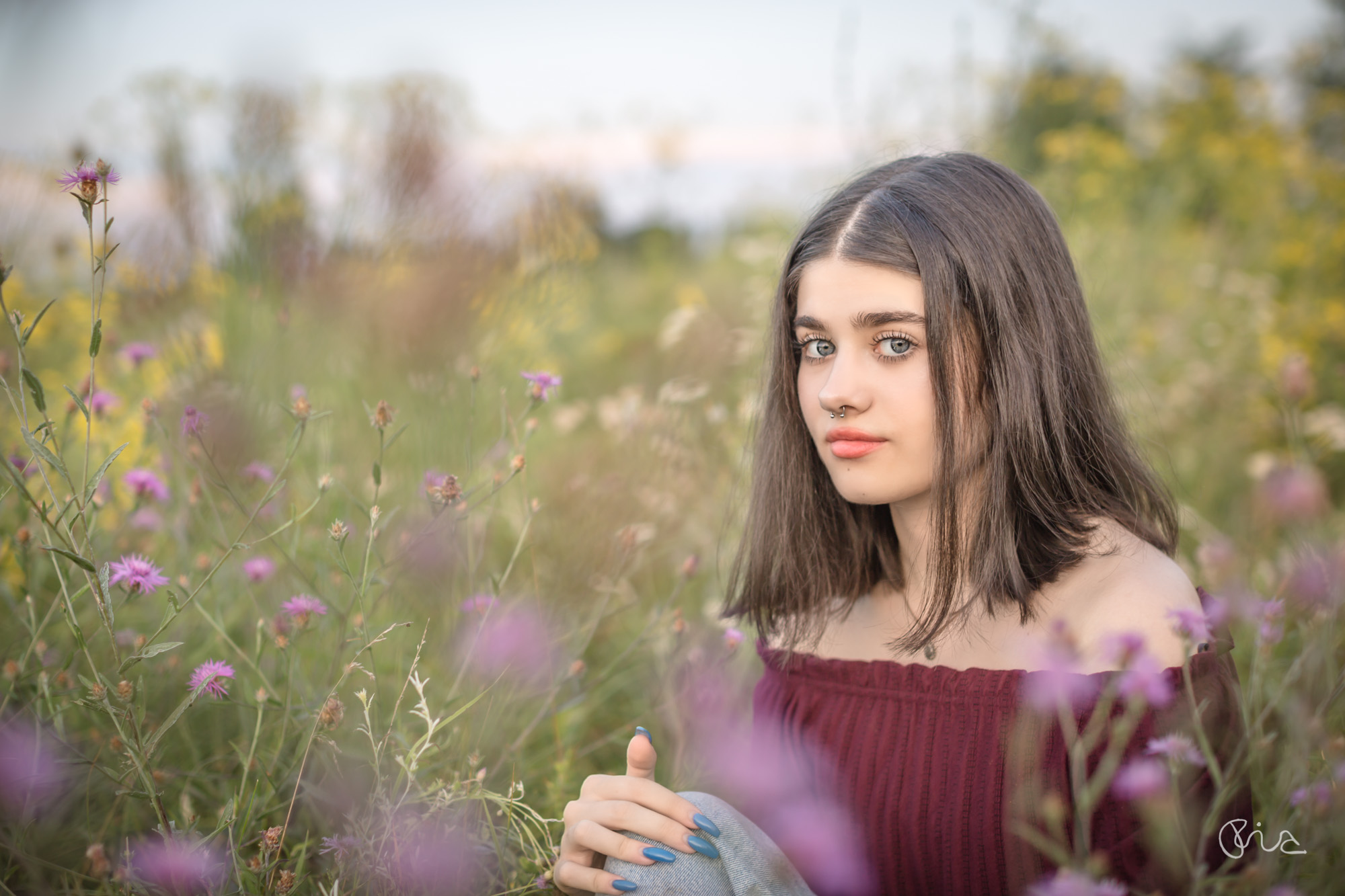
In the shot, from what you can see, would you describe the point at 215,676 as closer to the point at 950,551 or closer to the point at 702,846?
the point at 702,846

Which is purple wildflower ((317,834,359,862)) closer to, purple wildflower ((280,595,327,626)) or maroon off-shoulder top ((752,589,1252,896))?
purple wildflower ((280,595,327,626))

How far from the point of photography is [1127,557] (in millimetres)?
1341

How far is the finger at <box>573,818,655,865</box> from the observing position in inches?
46.3

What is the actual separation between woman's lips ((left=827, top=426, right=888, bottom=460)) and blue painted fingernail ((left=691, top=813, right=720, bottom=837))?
1.88 feet

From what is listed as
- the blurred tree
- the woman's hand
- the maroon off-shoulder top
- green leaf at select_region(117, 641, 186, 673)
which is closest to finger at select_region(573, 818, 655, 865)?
the woman's hand

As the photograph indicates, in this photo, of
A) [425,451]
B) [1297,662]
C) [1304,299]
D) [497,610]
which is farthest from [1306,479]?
[1304,299]

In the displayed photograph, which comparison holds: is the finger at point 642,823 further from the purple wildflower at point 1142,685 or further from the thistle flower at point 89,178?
the thistle flower at point 89,178

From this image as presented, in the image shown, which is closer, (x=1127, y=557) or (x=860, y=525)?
(x=1127, y=557)

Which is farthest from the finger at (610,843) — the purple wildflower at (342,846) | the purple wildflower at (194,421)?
the purple wildflower at (194,421)

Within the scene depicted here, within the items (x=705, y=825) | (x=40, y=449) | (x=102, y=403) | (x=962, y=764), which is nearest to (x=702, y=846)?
(x=705, y=825)

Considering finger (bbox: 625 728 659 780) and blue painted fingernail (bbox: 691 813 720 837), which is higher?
finger (bbox: 625 728 659 780)

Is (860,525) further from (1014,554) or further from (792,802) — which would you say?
(792,802)

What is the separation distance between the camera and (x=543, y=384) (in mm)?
1440

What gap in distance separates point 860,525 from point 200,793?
126 cm
